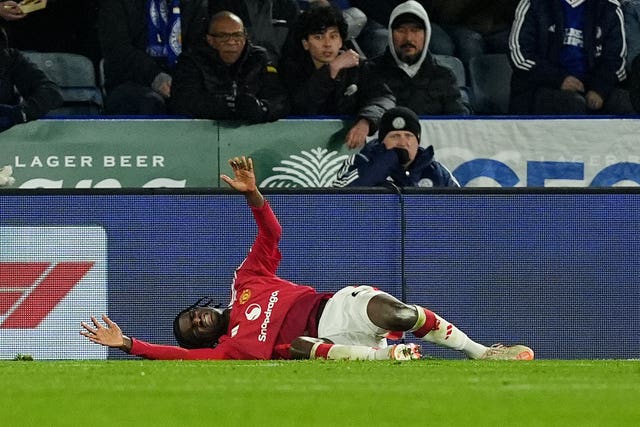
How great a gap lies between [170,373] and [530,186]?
16.1 ft

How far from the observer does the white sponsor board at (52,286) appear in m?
12.1

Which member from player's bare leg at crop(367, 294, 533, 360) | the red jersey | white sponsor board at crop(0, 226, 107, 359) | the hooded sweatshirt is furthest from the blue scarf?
player's bare leg at crop(367, 294, 533, 360)

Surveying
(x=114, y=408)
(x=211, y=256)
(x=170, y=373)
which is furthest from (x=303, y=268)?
(x=114, y=408)

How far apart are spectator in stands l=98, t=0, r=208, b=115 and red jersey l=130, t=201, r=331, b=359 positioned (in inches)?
101

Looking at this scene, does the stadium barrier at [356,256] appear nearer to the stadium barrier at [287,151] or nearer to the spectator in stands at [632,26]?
the stadium barrier at [287,151]

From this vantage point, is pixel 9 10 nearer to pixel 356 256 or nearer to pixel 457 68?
pixel 356 256

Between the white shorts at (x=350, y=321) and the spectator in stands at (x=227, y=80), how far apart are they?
8.08 ft

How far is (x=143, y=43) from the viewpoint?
1420 centimetres

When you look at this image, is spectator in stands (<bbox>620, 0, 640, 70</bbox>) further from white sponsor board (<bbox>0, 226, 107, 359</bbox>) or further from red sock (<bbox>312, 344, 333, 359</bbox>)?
white sponsor board (<bbox>0, 226, 107, 359</bbox>)

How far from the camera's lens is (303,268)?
40.5 feet

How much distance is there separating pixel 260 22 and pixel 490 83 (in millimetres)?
2296

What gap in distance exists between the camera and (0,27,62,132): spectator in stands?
1311 cm

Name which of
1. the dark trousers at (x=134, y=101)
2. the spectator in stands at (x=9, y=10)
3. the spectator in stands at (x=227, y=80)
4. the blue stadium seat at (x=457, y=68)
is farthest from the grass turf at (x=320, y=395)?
the blue stadium seat at (x=457, y=68)

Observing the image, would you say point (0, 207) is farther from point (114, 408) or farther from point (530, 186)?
point (114, 408)
